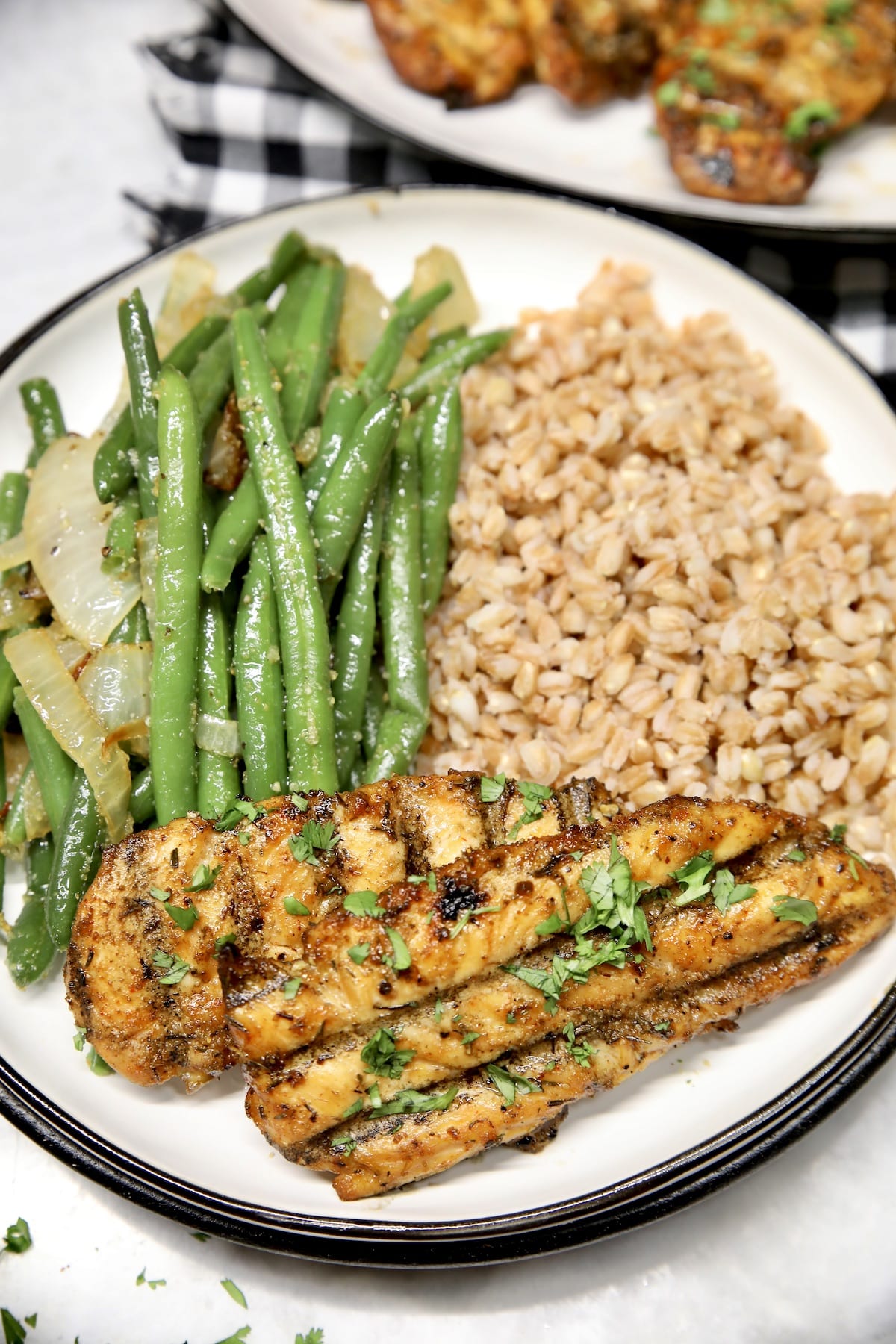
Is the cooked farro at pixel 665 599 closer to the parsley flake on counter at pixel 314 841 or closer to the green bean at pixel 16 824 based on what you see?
the parsley flake on counter at pixel 314 841

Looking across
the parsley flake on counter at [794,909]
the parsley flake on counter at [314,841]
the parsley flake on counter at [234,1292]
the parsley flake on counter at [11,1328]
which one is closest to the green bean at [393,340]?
the parsley flake on counter at [314,841]

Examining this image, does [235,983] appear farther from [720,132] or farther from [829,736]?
[720,132]

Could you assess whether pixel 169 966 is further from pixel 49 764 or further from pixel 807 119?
pixel 807 119

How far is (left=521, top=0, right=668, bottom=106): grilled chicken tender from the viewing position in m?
4.43

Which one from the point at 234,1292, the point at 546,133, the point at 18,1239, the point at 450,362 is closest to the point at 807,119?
the point at 546,133

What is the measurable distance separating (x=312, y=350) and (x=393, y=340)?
0.98 ft

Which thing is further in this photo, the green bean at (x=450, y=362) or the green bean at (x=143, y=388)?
the green bean at (x=450, y=362)

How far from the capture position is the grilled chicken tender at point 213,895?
2752 mm

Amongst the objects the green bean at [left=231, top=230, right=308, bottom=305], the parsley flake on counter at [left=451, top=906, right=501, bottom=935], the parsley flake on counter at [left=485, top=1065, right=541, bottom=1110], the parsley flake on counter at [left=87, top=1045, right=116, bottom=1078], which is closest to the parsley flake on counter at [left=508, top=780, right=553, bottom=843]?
the parsley flake on counter at [left=451, top=906, right=501, bottom=935]

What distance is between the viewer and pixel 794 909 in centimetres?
278

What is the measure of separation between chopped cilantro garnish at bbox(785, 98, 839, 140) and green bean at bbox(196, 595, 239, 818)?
2.96m

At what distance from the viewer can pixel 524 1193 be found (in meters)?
2.94

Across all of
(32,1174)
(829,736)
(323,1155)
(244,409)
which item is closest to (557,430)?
(244,409)

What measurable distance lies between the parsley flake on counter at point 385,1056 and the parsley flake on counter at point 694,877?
797mm
